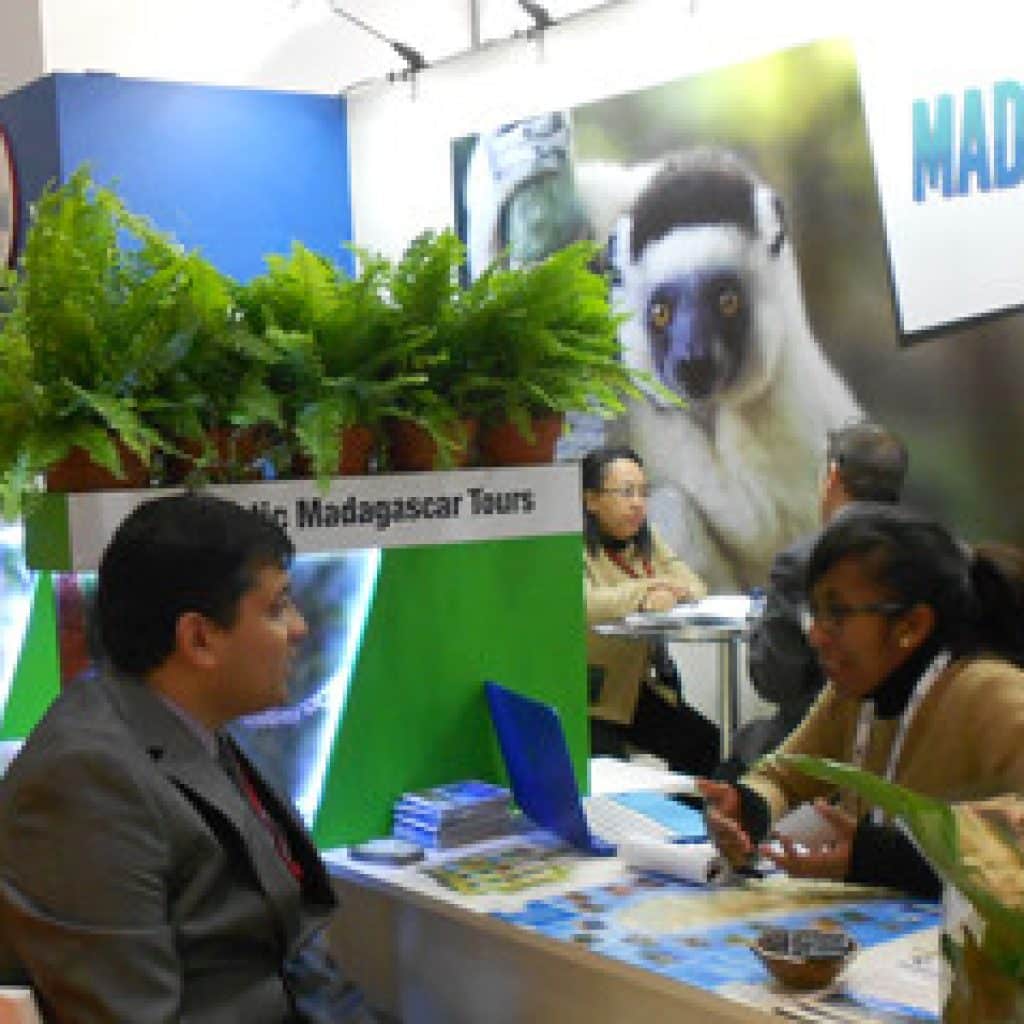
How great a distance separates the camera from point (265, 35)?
719 cm

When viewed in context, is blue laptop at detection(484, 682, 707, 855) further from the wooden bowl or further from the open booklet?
the open booklet

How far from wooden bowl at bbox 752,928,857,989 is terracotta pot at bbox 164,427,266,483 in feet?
4.13

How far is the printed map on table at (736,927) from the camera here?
192 cm

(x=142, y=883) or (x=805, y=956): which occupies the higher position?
(x=142, y=883)

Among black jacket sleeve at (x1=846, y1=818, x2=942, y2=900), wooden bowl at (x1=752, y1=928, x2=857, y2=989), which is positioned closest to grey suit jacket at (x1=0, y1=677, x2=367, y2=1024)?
wooden bowl at (x1=752, y1=928, x2=857, y2=989)

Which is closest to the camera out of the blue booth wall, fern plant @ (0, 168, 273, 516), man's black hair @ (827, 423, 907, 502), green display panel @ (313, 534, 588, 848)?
fern plant @ (0, 168, 273, 516)

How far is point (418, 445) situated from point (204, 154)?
4.38 m

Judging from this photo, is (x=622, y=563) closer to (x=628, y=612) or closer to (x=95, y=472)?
(x=628, y=612)

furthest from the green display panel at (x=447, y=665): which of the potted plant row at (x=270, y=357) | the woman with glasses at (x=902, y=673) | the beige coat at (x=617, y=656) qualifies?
the beige coat at (x=617, y=656)

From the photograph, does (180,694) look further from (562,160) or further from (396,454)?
(562,160)

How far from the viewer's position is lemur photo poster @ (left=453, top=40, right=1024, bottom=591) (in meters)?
5.03

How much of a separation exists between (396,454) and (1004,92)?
9.50 feet

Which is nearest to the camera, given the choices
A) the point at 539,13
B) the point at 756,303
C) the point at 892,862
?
the point at 892,862

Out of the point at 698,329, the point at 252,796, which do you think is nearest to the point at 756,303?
the point at 698,329
